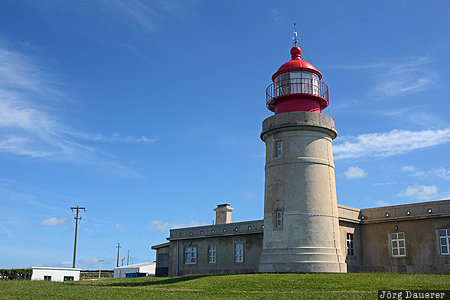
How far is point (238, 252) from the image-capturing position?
3234cm

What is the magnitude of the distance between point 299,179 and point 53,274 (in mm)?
27105

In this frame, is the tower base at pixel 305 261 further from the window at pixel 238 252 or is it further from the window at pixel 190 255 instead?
the window at pixel 190 255

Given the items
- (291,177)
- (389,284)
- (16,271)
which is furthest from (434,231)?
(16,271)

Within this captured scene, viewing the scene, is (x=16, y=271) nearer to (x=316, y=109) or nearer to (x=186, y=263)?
(x=186, y=263)

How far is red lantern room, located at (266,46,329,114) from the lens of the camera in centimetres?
2581

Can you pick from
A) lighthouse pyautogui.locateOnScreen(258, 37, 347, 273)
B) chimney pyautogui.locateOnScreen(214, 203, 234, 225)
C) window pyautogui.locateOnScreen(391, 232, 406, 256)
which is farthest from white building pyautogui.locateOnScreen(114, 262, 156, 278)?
window pyautogui.locateOnScreen(391, 232, 406, 256)

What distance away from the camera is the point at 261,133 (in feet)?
89.3

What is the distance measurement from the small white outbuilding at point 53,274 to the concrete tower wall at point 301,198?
921 inches

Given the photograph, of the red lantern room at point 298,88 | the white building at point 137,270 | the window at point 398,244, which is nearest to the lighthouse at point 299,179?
the red lantern room at point 298,88

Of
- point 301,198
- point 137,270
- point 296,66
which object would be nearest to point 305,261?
point 301,198

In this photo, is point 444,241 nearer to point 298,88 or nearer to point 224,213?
point 298,88

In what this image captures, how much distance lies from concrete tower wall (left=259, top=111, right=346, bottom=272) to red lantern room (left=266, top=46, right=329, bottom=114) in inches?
32.2

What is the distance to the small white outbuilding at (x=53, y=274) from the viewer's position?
39.1 m

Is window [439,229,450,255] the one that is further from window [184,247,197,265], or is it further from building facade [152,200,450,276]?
window [184,247,197,265]
